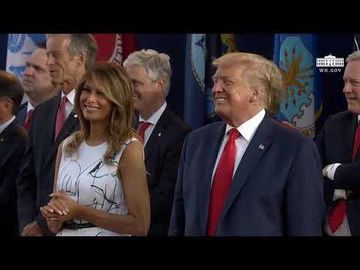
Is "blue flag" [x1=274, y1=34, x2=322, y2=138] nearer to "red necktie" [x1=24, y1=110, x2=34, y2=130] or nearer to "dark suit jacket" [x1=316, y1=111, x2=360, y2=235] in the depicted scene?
"dark suit jacket" [x1=316, y1=111, x2=360, y2=235]

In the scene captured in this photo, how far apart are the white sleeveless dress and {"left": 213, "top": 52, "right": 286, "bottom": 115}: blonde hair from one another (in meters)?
0.68

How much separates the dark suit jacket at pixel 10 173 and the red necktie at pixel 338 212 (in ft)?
6.11

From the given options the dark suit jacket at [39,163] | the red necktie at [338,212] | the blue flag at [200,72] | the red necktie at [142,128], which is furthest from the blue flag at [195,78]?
the red necktie at [338,212]

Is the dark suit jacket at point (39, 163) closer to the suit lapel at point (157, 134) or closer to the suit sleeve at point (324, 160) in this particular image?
the suit lapel at point (157, 134)

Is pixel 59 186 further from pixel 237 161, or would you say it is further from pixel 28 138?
pixel 237 161

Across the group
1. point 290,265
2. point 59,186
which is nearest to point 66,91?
point 59,186

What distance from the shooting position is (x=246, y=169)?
349 cm

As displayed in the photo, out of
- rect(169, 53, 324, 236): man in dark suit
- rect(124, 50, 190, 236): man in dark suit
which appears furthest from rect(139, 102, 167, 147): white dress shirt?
rect(169, 53, 324, 236): man in dark suit

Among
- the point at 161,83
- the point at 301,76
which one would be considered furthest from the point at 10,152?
the point at 301,76

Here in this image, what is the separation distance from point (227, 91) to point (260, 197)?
575 mm

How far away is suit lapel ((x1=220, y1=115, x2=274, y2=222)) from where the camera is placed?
3467mm

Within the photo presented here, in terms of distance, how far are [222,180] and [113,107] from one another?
0.68m

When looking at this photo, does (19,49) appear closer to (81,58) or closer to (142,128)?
(81,58)

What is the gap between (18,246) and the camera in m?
4.41
